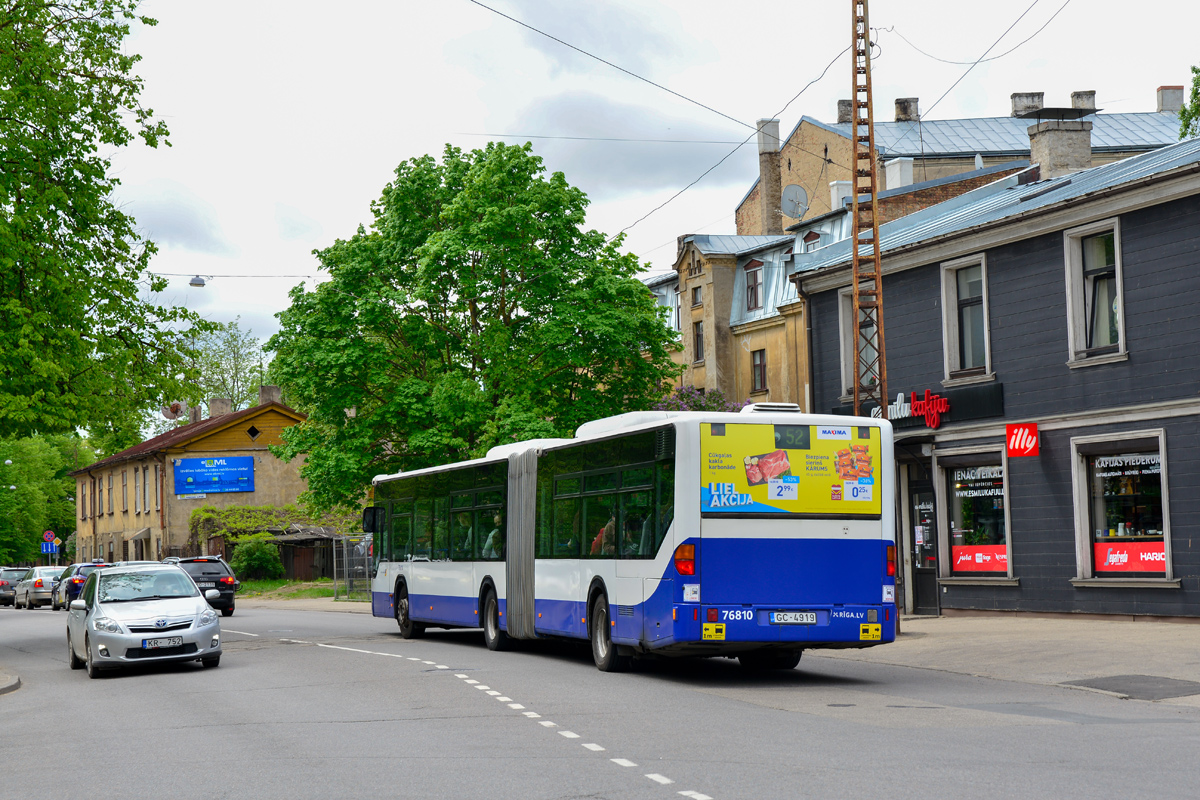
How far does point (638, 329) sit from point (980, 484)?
45.9 ft

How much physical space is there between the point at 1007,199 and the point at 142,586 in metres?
18.1

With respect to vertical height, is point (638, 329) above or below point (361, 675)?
above

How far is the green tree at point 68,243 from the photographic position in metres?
24.6

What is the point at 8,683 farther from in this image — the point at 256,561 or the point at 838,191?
the point at 256,561

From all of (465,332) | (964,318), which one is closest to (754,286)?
(465,332)

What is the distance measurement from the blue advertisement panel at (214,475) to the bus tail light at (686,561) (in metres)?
54.8

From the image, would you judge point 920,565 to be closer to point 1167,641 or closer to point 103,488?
point 1167,641

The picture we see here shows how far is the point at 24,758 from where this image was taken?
11.0m

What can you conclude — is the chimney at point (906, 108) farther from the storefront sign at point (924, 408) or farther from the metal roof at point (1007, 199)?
the storefront sign at point (924, 408)

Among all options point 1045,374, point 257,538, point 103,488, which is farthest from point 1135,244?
point 103,488

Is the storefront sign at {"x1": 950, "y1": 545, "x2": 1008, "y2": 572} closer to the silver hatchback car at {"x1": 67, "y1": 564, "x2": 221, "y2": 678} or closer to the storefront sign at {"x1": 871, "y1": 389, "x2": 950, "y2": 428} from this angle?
the storefront sign at {"x1": 871, "y1": 389, "x2": 950, "y2": 428}

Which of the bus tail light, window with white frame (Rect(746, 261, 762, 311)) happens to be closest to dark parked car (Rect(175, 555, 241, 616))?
window with white frame (Rect(746, 261, 762, 311))

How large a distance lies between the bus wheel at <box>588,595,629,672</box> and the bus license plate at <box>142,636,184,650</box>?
5806mm

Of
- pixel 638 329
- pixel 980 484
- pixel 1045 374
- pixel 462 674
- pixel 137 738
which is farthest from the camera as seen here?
pixel 638 329
